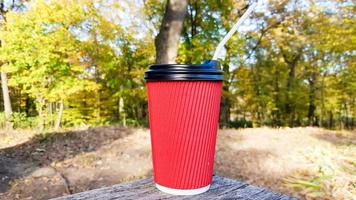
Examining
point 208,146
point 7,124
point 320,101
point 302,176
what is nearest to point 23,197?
point 208,146

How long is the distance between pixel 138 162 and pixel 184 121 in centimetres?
269

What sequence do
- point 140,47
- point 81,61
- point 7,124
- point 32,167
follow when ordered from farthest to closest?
point 140,47 < point 81,61 < point 7,124 < point 32,167

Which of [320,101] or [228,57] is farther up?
[228,57]

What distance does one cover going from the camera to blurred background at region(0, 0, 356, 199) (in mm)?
2990

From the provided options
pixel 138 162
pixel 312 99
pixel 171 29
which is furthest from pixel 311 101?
pixel 138 162

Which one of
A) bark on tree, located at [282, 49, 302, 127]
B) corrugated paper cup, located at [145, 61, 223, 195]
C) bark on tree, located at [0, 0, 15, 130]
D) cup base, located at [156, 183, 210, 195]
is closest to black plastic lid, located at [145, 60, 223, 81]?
corrugated paper cup, located at [145, 61, 223, 195]

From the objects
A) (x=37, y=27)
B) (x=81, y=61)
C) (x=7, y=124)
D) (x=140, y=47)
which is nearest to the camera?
(x=37, y=27)

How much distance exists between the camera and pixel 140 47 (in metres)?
9.19

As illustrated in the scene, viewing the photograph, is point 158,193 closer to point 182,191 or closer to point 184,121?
point 182,191

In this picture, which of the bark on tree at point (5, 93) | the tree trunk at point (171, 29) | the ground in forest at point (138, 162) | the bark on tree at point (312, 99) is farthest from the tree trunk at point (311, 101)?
the bark on tree at point (5, 93)

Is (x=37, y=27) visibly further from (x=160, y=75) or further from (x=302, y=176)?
(x=160, y=75)

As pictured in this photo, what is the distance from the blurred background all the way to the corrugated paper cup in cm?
180

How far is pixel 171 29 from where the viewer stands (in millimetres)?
3682

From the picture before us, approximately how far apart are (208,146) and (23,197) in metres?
2.28
